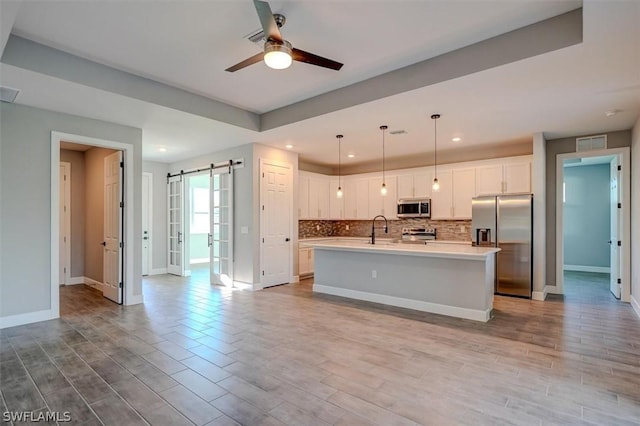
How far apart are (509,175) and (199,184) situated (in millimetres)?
8310

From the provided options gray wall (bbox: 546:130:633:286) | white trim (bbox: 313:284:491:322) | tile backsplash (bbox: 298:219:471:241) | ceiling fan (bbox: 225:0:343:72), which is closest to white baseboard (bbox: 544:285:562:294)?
gray wall (bbox: 546:130:633:286)

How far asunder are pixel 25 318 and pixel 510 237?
722 cm

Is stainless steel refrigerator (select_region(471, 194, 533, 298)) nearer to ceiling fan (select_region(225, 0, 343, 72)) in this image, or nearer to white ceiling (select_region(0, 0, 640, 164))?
white ceiling (select_region(0, 0, 640, 164))

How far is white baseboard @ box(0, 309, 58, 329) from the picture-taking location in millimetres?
3943

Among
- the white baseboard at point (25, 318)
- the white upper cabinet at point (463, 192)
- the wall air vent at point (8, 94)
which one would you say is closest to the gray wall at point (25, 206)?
the white baseboard at point (25, 318)

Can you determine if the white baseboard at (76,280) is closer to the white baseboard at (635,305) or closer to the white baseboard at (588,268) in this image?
the white baseboard at (635,305)

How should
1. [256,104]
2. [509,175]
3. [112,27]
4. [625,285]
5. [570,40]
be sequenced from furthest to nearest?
[509,175]
[625,285]
[256,104]
[112,27]
[570,40]

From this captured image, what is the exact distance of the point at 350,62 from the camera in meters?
3.57

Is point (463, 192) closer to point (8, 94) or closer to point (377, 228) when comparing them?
point (377, 228)

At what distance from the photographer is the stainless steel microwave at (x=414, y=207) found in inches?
277

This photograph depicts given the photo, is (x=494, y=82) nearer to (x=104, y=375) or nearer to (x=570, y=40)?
(x=570, y=40)

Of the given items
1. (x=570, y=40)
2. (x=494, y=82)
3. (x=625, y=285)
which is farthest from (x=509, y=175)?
(x=570, y=40)

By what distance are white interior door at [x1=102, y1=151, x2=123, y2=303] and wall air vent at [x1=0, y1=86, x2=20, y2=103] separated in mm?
1441

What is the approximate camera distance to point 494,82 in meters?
3.41
